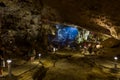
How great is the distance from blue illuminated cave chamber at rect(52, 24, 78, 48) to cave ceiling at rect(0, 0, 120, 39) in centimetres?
932

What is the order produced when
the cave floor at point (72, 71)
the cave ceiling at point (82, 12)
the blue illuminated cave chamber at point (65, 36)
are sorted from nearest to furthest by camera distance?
the cave floor at point (72, 71) → the cave ceiling at point (82, 12) → the blue illuminated cave chamber at point (65, 36)

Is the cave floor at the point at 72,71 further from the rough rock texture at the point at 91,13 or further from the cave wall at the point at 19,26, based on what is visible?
the rough rock texture at the point at 91,13

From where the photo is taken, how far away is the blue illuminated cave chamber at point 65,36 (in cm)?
3057

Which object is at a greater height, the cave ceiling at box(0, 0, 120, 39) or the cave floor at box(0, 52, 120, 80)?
the cave ceiling at box(0, 0, 120, 39)

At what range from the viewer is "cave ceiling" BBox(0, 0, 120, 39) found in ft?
52.7

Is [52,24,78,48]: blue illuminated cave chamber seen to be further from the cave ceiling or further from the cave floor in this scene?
the cave floor

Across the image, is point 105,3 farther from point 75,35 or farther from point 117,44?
point 75,35

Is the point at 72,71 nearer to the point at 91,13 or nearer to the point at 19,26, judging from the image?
the point at 91,13

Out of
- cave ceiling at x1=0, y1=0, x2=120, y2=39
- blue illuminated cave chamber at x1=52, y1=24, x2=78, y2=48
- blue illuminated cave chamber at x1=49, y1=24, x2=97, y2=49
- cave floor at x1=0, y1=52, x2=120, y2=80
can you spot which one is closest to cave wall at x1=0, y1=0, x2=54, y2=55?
cave ceiling at x1=0, y1=0, x2=120, y2=39

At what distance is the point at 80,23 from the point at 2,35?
23.3ft

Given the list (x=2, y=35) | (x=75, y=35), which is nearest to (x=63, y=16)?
(x=2, y=35)

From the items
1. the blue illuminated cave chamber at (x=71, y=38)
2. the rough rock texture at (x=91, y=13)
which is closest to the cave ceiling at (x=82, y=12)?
the rough rock texture at (x=91, y=13)

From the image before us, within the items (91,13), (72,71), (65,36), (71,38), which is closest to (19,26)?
(91,13)

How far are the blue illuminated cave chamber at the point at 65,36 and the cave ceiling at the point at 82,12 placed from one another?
9.32m
